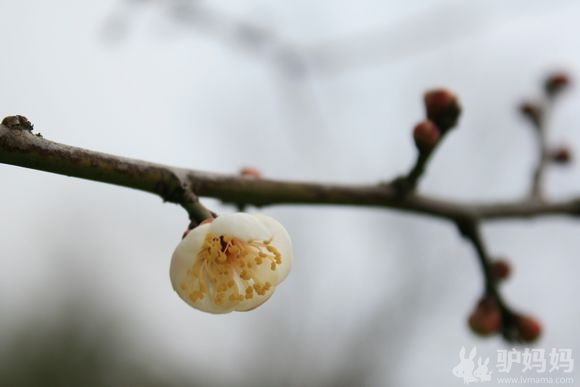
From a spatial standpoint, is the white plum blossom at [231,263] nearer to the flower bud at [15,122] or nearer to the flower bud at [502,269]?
the flower bud at [15,122]

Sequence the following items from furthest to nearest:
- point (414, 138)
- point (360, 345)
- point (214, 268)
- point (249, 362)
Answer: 1. point (249, 362)
2. point (360, 345)
3. point (414, 138)
4. point (214, 268)

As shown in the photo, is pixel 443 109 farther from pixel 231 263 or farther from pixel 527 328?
pixel 527 328

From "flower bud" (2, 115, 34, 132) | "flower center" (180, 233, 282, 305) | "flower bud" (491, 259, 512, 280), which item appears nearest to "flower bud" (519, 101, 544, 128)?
"flower bud" (491, 259, 512, 280)

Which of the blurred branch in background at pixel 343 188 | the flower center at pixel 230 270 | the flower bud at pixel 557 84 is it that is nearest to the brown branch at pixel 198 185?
the blurred branch in background at pixel 343 188

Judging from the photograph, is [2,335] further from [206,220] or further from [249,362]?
[206,220]

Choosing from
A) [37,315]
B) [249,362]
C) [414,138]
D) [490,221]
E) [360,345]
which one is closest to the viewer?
[414,138]

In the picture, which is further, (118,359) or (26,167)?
(118,359)

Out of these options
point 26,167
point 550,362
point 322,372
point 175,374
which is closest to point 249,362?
point 175,374

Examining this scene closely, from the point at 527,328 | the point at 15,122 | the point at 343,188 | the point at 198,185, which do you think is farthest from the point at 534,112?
the point at 15,122

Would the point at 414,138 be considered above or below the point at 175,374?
above
